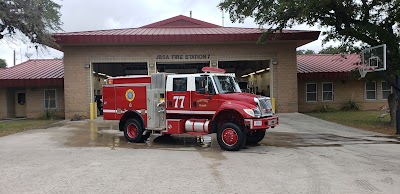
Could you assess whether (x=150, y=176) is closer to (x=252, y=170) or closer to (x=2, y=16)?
(x=252, y=170)

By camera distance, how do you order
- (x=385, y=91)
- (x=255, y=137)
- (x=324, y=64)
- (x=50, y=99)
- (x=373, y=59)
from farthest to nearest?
(x=324, y=64) → (x=385, y=91) → (x=50, y=99) → (x=373, y=59) → (x=255, y=137)

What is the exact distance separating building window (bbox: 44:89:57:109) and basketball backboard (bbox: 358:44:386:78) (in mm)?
20484

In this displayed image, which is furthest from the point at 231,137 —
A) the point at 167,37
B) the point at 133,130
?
the point at 167,37

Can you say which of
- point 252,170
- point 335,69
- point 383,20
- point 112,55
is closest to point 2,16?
point 112,55

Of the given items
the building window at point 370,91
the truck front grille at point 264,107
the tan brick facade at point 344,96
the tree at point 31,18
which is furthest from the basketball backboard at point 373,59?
the tree at point 31,18

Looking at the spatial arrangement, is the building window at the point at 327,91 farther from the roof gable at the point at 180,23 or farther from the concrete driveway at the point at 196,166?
the concrete driveway at the point at 196,166

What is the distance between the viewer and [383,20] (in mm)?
17000

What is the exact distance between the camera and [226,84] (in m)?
11.2

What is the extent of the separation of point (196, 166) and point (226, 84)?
3727mm

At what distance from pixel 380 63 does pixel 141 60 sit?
45.1 ft

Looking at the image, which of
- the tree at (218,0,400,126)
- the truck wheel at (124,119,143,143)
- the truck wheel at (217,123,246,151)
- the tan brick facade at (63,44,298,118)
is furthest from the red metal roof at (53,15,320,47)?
the truck wheel at (217,123,246,151)

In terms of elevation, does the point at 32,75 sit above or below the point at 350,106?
above

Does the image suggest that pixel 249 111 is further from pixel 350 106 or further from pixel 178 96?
pixel 350 106

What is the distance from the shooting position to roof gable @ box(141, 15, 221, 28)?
27250mm
